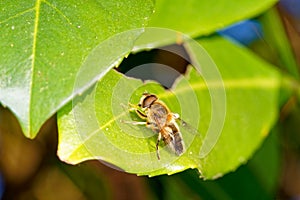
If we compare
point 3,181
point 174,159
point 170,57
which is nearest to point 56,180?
point 3,181

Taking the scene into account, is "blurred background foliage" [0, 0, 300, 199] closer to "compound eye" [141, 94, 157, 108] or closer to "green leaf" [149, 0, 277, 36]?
"green leaf" [149, 0, 277, 36]

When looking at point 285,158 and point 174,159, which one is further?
point 285,158

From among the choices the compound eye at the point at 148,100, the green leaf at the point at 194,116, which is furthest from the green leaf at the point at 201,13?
the compound eye at the point at 148,100

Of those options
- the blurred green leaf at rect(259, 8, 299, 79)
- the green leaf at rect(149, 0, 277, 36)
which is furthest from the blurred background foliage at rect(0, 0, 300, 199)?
the green leaf at rect(149, 0, 277, 36)

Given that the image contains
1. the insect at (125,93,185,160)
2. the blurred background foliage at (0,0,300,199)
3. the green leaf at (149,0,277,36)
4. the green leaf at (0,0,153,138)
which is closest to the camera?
the green leaf at (0,0,153,138)

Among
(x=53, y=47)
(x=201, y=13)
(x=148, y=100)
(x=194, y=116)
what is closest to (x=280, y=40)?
(x=201, y=13)

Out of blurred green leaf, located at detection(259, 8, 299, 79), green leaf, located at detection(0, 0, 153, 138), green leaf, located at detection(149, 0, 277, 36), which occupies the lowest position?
blurred green leaf, located at detection(259, 8, 299, 79)

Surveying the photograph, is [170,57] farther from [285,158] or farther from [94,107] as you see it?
[94,107]
